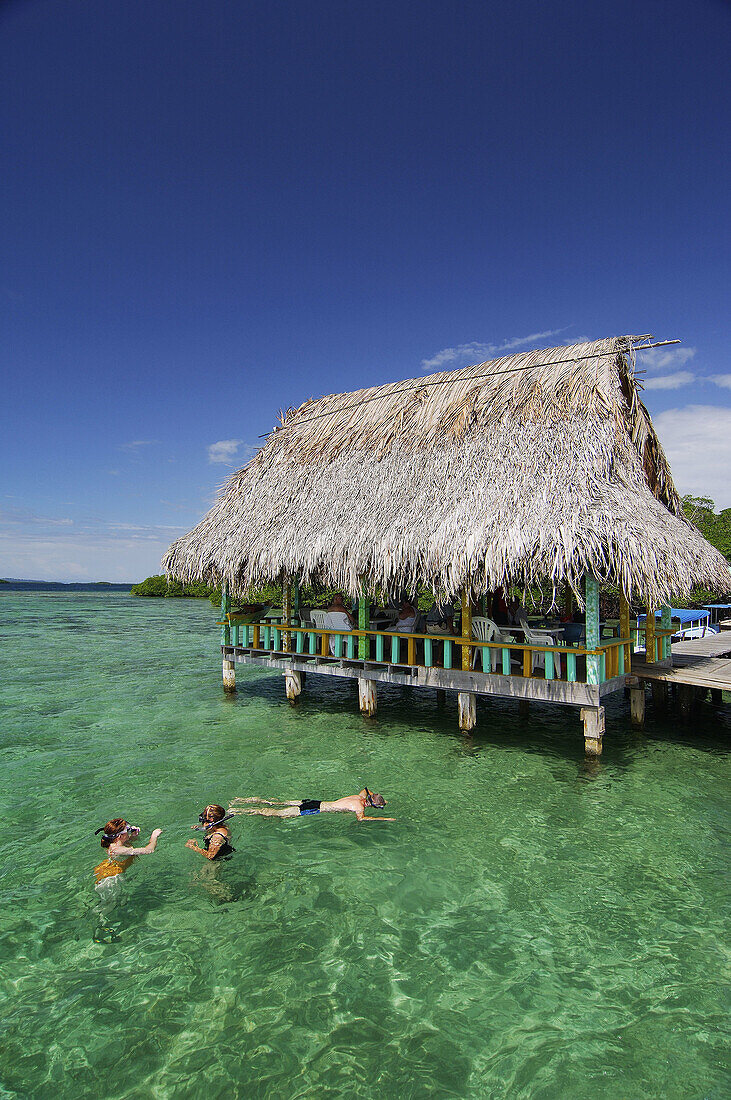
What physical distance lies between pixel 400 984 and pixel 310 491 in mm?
7625

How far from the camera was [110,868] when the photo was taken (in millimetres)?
4840

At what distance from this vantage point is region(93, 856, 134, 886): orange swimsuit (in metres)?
4.78

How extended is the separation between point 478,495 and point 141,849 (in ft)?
19.0

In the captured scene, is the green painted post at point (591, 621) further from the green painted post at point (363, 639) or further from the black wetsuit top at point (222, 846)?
the black wetsuit top at point (222, 846)

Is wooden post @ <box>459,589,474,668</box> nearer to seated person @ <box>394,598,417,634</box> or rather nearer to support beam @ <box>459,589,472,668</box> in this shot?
support beam @ <box>459,589,472,668</box>

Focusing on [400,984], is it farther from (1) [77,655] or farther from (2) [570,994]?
(1) [77,655]

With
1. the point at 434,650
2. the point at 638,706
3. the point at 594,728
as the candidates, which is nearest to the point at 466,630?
the point at 434,650

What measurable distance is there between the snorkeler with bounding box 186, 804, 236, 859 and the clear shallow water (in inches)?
5.1

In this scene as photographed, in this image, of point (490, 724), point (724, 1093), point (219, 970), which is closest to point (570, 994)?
point (724, 1093)

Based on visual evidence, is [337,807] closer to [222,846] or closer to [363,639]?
[222,846]

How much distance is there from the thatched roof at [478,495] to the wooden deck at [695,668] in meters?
1.21

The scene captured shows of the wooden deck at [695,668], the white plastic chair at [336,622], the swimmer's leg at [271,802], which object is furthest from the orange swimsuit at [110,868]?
the wooden deck at [695,668]

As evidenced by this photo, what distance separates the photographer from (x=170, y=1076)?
9.95 ft

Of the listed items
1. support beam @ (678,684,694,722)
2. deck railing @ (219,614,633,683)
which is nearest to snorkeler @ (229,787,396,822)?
deck railing @ (219,614,633,683)
